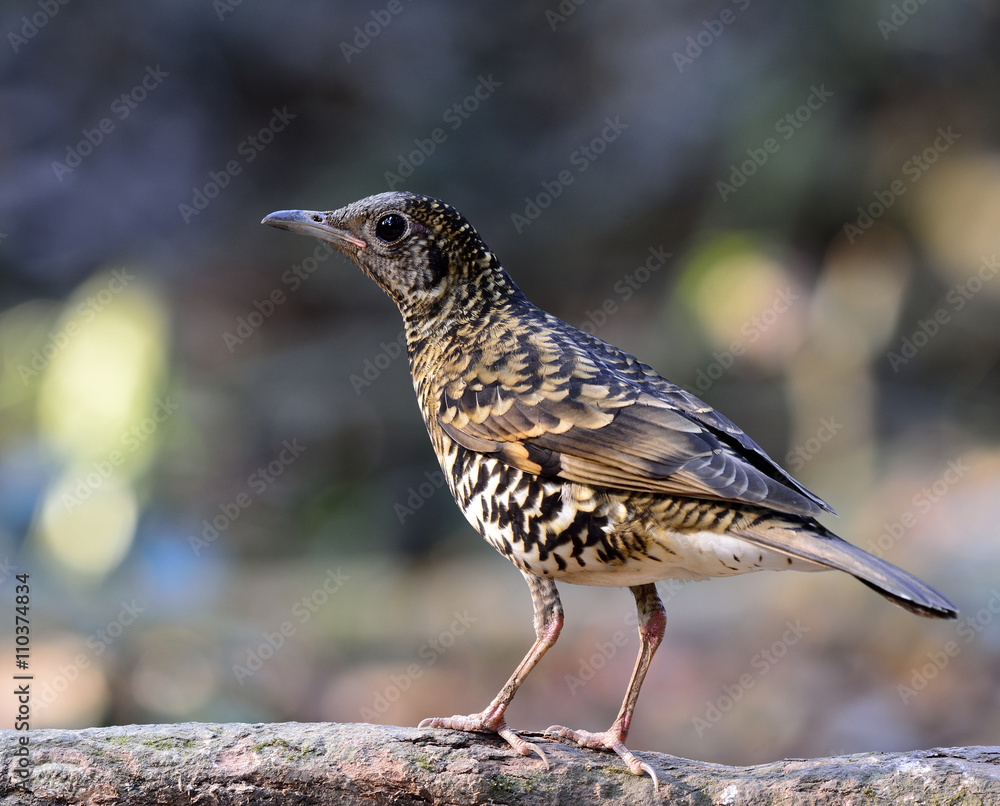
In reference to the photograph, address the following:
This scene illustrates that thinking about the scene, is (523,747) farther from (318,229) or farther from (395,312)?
(395,312)

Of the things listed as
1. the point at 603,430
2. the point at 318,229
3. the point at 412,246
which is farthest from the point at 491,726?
the point at 318,229

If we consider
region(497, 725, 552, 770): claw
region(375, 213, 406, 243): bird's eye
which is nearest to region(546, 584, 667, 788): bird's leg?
region(497, 725, 552, 770): claw

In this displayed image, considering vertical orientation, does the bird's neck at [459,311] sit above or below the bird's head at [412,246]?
below

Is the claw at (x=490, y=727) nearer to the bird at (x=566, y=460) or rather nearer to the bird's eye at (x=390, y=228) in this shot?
the bird at (x=566, y=460)

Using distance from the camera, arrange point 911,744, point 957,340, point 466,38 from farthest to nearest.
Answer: point 466,38 < point 957,340 < point 911,744

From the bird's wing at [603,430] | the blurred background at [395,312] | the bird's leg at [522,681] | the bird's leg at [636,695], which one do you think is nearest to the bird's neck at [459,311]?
the bird's wing at [603,430]

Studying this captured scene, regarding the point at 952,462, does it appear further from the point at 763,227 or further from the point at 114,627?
the point at 114,627

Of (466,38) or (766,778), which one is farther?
(466,38)

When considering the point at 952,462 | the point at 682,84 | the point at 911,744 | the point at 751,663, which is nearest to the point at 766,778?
the point at 911,744
